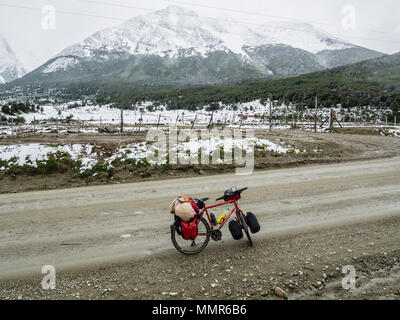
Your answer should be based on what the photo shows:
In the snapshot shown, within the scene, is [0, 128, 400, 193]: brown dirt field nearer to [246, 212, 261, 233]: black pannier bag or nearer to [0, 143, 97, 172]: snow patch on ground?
[0, 143, 97, 172]: snow patch on ground

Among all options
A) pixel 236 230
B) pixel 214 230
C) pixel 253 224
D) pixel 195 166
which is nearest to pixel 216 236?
pixel 214 230

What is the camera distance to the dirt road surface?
406 cm

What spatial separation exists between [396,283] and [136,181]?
9.24 metres

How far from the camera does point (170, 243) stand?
5.37m

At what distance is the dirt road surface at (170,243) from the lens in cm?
406

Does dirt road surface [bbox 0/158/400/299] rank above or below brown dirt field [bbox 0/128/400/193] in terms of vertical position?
below

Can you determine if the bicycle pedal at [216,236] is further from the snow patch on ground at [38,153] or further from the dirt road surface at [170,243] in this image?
the snow patch on ground at [38,153]

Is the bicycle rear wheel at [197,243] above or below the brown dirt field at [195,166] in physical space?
below

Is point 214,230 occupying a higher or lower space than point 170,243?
higher

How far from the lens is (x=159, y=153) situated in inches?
529

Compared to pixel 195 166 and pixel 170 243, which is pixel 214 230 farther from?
pixel 195 166

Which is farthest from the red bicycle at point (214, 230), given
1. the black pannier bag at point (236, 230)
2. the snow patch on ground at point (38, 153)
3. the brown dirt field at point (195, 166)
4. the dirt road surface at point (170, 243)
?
the snow patch on ground at point (38, 153)

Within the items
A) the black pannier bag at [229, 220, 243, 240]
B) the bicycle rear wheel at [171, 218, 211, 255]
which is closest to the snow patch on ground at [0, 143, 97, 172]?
the bicycle rear wheel at [171, 218, 211, 255]
